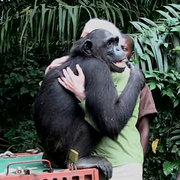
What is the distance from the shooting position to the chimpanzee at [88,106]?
6.85 ft

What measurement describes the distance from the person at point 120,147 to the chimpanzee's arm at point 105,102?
0.12ft

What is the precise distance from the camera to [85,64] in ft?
7.16

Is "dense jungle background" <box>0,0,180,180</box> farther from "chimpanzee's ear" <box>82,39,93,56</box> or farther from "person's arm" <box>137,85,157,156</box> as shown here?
"chimpanzee's ear" <box>82,39,93,56</box>

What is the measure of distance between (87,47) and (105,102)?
286 millimetres

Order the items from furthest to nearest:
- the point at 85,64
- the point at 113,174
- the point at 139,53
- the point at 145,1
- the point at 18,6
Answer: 1. the point at 18,6
2. the point at 145,1
3. the point at 139,53
4. the point at 85,64
5. the point at 113,174

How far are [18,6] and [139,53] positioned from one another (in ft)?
8.07

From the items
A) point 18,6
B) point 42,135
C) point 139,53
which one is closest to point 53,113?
point 42,135

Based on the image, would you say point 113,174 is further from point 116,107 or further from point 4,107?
point 4,107

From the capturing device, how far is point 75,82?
2.12 m

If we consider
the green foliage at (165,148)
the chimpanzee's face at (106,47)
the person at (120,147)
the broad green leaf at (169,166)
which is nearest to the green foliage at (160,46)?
the green foliage at (165,148)

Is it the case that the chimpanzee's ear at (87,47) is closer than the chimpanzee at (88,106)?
No

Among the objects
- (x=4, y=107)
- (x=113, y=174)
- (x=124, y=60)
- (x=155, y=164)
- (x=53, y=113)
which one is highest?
(x=124, y=60)

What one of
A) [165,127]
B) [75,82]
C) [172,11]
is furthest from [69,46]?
[75,82]

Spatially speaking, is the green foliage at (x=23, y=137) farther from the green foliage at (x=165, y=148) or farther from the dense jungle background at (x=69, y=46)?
the green foliage at (x=165, y=148)
